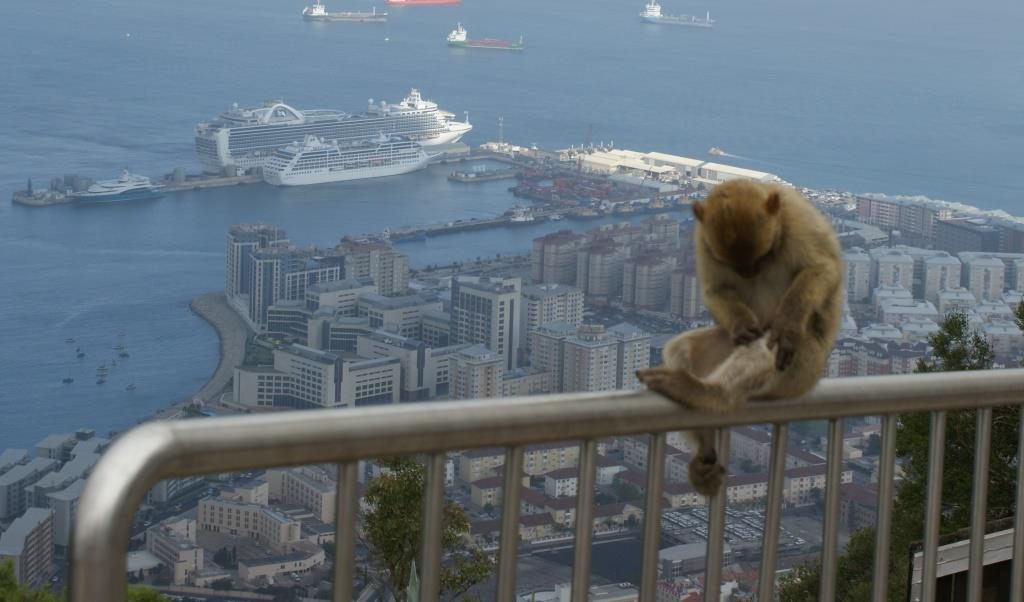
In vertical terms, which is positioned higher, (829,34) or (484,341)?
(829,34)

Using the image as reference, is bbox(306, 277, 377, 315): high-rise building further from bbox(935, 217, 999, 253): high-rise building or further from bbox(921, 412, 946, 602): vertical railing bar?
bbox(921, 412, 946, 602): vertical railing bar

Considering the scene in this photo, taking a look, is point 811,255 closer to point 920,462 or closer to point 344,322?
point 920,462

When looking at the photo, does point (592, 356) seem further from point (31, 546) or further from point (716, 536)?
point (716, 536)

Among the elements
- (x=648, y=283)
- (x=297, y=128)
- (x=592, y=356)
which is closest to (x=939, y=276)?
(x=648, y=283)

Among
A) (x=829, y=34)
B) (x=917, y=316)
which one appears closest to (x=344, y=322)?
(x=917, y=316)

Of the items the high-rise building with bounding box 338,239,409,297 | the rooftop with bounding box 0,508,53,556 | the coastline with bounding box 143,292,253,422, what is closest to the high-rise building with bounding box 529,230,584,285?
the high-rise building with bounding box 338,239,409,297

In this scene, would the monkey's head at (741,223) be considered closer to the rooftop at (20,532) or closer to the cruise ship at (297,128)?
the rooftop at (20,532)

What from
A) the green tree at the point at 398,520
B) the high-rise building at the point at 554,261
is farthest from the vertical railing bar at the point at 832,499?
the high-rise building at the point at 554,261
